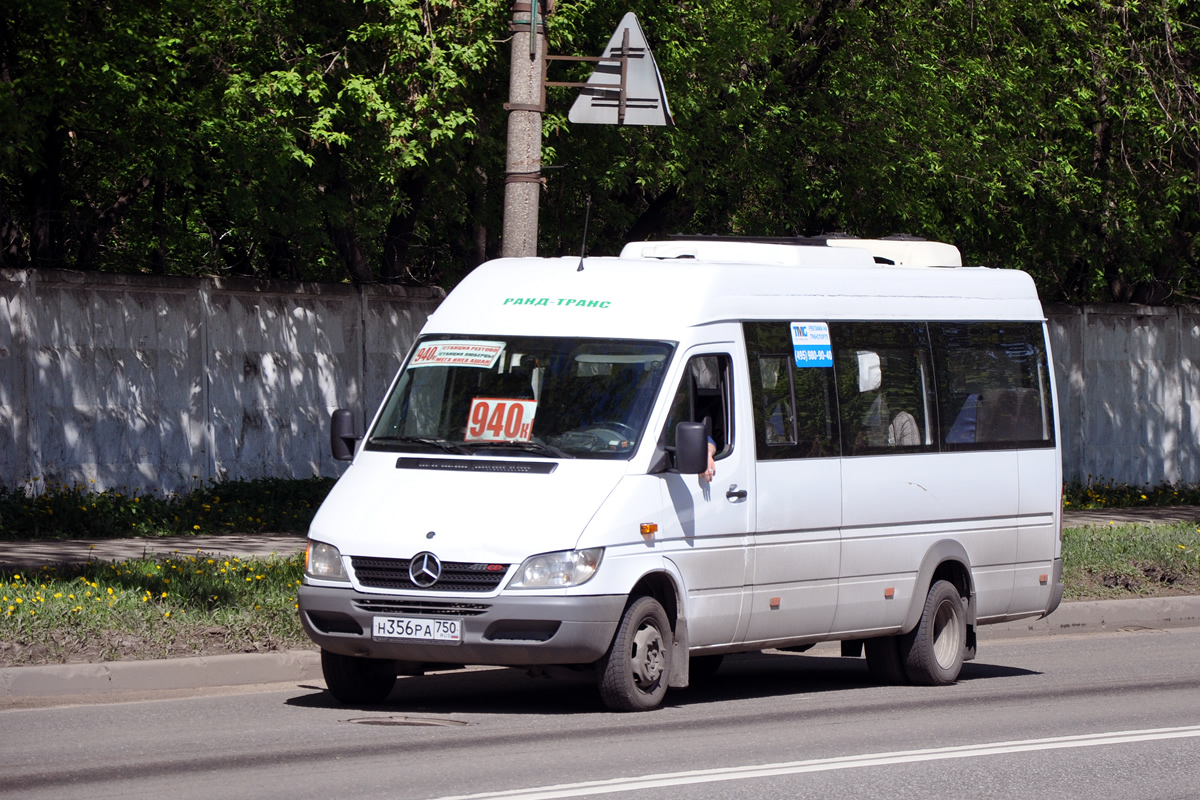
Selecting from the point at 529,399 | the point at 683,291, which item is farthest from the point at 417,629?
the point at 683,291

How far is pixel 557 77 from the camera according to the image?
1817 cm

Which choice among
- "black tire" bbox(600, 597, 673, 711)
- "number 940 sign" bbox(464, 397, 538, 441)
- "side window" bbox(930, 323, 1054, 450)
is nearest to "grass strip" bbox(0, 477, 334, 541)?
"number 940 sign" bbox(464, 397, 538, 441)

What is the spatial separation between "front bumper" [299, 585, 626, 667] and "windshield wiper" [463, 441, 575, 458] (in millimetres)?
884

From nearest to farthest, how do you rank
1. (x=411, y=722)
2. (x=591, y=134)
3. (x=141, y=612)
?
(x=411, y=722)
(x=141, y=612)
(x=591, y=134)

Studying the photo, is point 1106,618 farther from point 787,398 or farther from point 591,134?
point 591,134

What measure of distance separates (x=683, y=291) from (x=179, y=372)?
9.23m

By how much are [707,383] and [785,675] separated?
2.94 m

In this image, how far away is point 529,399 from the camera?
395 inches

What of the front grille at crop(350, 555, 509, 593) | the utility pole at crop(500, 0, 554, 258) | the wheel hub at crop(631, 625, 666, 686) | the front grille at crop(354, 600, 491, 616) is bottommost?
the wheel hub at crop(631, 625, 666, 686)

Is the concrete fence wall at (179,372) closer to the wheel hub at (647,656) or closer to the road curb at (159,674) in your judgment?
the road curb at (159,674)

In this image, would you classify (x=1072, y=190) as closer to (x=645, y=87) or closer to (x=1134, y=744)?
(x=645, y=87)

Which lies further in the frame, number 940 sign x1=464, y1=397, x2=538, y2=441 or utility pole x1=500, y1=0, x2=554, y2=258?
utility pole x1=500, y1=0, x2=554, y2=258

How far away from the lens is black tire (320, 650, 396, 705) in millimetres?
9883

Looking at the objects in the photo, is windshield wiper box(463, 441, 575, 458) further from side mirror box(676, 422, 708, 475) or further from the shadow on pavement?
the shadow on pavement
